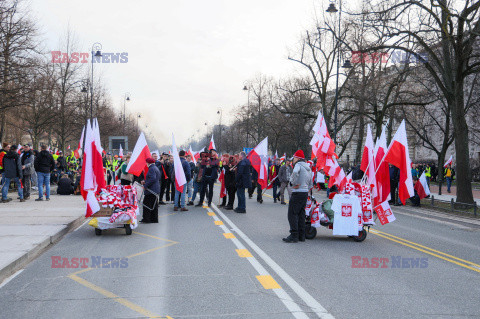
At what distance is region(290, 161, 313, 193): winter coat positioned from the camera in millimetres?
A: 9805

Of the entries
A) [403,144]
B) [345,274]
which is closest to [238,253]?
[345,274]

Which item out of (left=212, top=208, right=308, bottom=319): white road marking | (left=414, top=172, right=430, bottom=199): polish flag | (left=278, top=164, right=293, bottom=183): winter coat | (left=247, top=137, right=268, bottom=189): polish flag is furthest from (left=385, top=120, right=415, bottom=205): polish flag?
(left=414, top=172, right=430, bottom=199): polish flag

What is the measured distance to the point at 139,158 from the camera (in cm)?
1276

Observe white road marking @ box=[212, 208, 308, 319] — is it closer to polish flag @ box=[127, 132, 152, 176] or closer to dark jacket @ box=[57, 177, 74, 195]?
polish flag @ box=[127, 132, 152, 176]

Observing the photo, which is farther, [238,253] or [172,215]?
[172,215]

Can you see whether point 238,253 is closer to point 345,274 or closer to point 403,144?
point 345,274

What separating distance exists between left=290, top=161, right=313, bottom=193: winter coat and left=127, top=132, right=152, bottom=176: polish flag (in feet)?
15.2

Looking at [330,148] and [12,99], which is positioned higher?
[12,99]

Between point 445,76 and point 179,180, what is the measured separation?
1191cm

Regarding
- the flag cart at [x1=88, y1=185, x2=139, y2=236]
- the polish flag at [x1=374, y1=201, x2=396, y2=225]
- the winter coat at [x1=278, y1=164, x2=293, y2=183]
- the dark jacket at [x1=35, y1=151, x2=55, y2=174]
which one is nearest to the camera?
the flag cart at [x1=88, y1=185, x2=139, y2=236]

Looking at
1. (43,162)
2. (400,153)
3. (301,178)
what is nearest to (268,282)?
(301,178)

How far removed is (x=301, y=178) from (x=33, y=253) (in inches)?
205

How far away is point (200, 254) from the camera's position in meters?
8.36

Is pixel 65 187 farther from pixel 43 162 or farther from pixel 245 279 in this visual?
pixel 245 279
